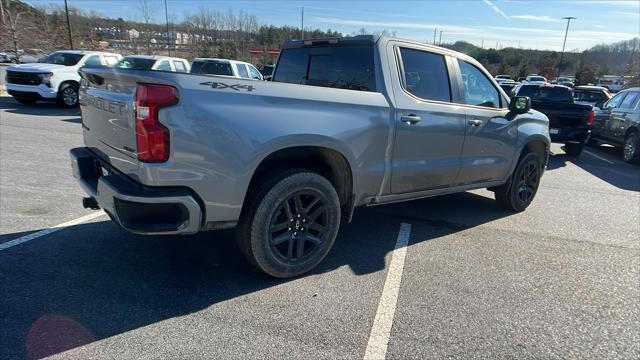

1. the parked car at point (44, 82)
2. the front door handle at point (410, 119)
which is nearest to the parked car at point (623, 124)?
the front door handle at point (410, 119)

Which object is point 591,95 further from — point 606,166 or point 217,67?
point 217,67

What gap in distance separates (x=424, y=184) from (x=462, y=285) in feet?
3.82

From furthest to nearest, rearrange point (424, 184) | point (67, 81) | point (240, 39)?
point (240, 39)
point (67, 81)
point (424, 184)

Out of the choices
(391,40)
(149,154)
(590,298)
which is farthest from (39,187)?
(590,298)

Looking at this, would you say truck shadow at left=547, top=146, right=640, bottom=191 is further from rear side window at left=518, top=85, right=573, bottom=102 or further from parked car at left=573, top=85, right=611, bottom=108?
parked car at left=573, top=85, right=611, bottom=108

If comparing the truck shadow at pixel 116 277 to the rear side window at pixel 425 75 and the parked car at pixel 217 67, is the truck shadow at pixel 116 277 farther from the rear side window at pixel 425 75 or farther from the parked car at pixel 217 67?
the parked car at pixel 217 67

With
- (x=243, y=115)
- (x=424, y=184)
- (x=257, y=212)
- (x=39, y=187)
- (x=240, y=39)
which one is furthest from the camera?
(x=240, y=39)

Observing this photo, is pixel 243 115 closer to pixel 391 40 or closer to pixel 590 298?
pixel 391 40

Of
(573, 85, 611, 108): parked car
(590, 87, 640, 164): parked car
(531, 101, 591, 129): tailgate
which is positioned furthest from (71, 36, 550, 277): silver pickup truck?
(573, 85, 611, 108): parked car

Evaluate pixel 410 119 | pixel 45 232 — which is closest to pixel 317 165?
pixel 410 119

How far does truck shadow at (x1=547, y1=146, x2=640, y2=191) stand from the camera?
8.41 metres

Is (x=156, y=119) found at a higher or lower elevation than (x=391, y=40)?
lower

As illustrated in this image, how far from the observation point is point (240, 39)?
50.3 meters

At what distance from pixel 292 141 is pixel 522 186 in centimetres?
391
